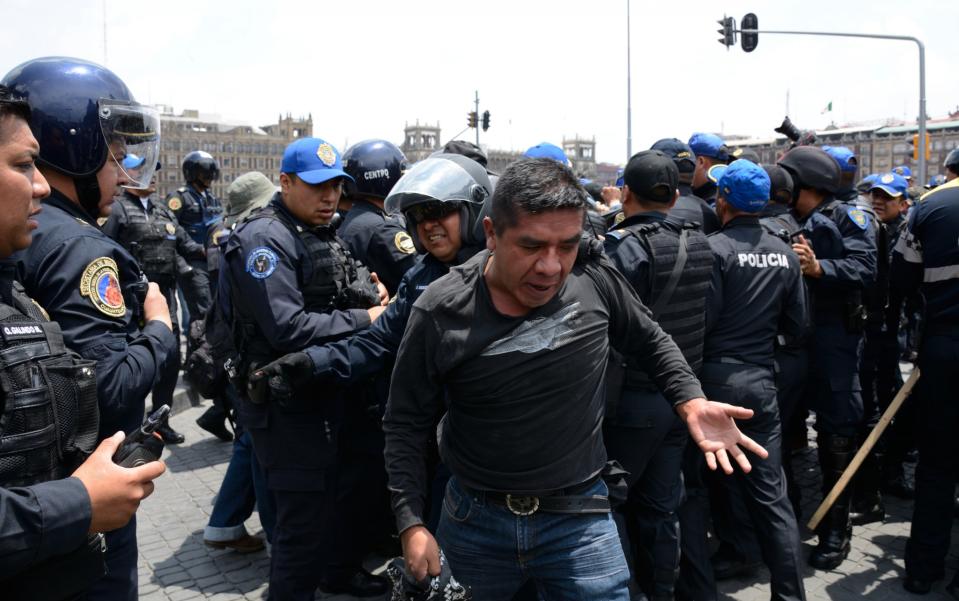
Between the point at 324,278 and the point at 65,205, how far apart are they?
1258mm

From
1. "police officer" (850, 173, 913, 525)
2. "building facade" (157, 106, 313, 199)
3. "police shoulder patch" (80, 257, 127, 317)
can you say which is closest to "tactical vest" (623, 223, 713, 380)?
"police officer" (850, 173, 913, 525)

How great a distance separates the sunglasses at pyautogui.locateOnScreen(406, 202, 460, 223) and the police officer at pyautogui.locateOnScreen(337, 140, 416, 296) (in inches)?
34.0

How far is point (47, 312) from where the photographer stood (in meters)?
2.19

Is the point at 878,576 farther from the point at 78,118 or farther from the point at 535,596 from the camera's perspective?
the point at 78,118

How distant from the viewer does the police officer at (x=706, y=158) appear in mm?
5734

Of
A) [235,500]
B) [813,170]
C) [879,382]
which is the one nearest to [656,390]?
[813,170]

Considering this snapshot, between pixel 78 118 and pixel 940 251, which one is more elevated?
pixel 78 118

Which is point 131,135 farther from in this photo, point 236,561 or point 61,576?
point 236,561

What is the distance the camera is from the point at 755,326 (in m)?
3.84

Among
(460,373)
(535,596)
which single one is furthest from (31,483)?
(535,596)

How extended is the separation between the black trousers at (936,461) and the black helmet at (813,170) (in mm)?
1239

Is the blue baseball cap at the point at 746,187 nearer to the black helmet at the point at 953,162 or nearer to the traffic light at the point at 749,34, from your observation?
the black helmet at the point at 953,162

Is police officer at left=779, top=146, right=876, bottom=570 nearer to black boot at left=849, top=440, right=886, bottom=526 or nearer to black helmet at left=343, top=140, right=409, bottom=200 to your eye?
black boot at left=849, top=440, right=886, bottom=526

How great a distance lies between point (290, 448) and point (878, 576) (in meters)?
3.30
